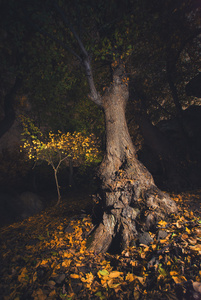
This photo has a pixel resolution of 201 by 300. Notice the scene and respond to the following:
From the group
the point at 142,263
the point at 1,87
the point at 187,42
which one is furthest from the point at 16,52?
the point at 142,263

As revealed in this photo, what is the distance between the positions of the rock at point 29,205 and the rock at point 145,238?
7110 millimetres

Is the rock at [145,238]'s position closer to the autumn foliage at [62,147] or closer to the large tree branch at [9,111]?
the autumn foliage at [62,147]

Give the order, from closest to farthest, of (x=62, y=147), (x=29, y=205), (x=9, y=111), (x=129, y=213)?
(x=129, y=213)
(x=62, y=147)
(x=29, y=205)
(x=9, y=111)

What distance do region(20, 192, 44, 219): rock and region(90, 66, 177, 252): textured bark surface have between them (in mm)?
5987

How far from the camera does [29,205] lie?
8.70m

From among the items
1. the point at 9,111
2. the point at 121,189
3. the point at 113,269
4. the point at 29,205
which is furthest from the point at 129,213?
the point at 9,111

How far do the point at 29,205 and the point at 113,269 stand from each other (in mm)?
7531

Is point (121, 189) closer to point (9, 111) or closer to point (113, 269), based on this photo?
point (113, 269)

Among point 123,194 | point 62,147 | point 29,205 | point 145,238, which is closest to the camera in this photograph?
point 145,238

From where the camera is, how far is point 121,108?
5246mm

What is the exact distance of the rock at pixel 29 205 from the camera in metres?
8.16

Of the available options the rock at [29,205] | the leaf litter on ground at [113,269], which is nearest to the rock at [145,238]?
the leaf litter on ground at [113,269]

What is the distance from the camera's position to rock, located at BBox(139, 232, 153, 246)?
321cm

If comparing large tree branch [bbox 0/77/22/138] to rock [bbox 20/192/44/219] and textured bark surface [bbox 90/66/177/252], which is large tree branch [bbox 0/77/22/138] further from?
textured bark surface [bbox 90/66/177/252]
